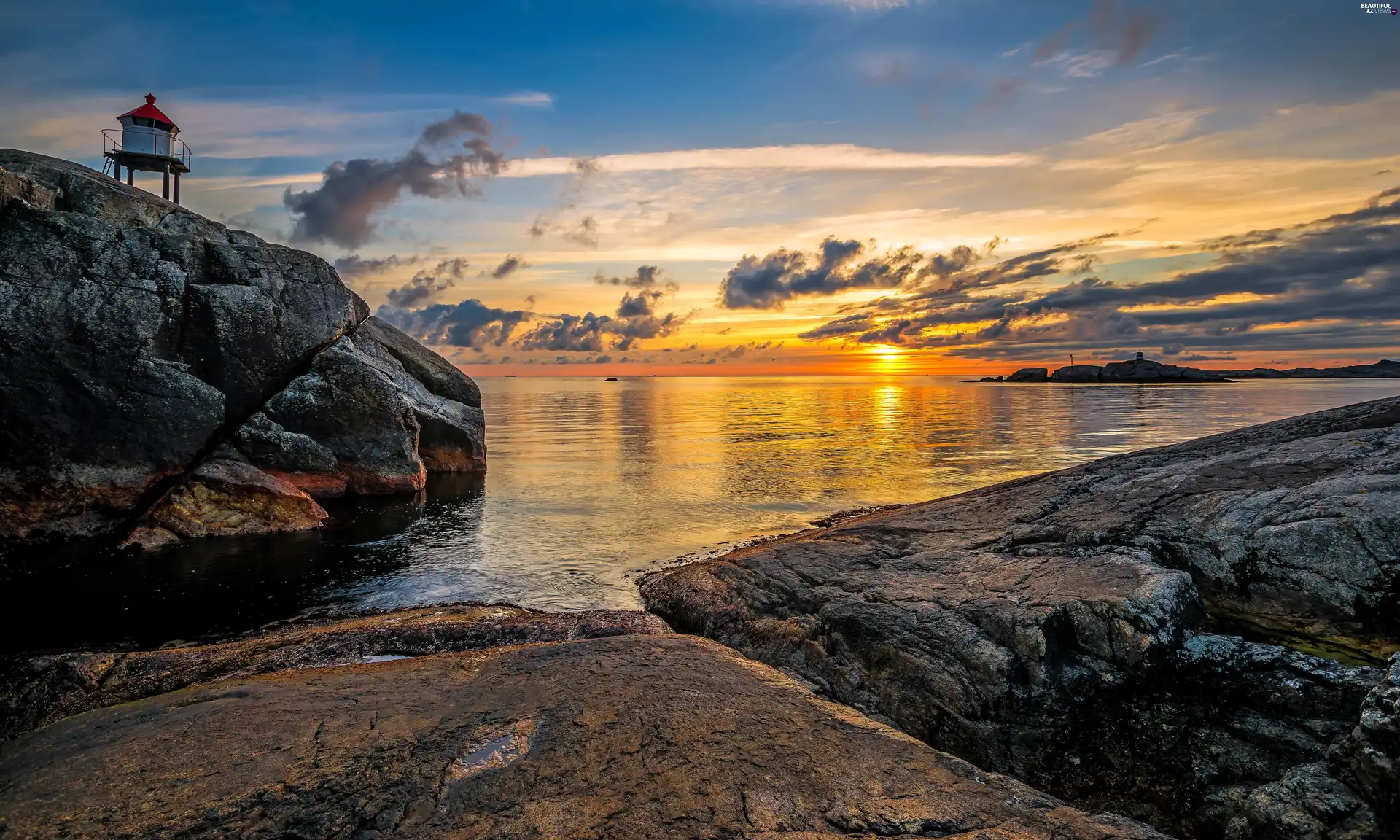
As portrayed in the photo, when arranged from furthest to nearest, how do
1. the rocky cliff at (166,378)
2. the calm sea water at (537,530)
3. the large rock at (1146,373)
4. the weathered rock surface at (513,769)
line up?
the large rock at (1146,373) → the rocky cliff at (166,378) → the calm sea water at (537,530) → the weathered rock surface at (513,769)

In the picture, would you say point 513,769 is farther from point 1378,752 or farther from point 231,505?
point 231,505

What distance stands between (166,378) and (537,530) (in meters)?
12.3

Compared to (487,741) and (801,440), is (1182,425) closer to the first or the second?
(801,440)

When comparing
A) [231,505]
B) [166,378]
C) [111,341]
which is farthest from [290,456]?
[111,341]

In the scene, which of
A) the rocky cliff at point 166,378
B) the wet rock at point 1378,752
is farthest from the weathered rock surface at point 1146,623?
the rocky cliff at point 166,378

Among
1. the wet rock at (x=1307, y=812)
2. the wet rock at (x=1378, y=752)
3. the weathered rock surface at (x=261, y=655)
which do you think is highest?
the wet rock at (x=1378, y=752)

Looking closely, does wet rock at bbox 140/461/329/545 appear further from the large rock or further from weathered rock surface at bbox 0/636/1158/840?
the large rock

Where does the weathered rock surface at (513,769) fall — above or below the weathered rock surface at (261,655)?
above

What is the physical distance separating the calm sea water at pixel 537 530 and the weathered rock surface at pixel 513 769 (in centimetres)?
672

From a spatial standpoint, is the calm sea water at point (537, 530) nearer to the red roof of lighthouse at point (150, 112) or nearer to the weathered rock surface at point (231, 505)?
the weathered rock surface at point (231, 505)

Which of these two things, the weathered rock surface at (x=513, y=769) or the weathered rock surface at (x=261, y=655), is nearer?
the weathered rock surface at (x=513, y=769)

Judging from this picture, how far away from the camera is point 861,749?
575cm

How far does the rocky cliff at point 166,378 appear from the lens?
1745 centimetres

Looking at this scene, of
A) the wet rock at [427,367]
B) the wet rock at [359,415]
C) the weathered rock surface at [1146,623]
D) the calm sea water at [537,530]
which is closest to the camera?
the weathered rock surface at [1146,623]
